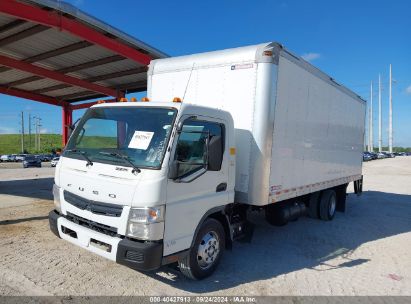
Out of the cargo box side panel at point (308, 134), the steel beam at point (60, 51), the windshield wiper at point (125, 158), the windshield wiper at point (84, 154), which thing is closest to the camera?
the windshield wiper at point (125, 158)

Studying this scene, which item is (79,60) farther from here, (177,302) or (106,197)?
(177,302)

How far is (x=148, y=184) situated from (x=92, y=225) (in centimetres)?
106

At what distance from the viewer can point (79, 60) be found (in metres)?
11.4

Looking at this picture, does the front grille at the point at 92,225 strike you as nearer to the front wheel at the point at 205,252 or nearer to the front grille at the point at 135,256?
the front grille at the point at 135,256

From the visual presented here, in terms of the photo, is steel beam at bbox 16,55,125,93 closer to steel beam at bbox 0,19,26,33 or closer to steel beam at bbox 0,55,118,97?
steel beam at bbox 0,55,118,97

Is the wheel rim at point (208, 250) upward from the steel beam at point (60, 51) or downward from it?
downward

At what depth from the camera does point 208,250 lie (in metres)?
4.71

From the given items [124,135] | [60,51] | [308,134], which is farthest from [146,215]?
A: [60,51]

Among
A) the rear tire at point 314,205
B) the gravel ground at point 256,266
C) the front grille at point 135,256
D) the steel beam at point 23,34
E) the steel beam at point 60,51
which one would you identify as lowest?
the gravel ground at point 256,266

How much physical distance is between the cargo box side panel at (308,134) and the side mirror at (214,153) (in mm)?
1393

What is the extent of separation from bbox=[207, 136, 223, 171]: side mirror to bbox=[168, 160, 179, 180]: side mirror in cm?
51

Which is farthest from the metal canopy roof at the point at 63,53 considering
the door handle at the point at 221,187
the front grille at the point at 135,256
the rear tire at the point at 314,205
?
the rear tire at the point at 314,205

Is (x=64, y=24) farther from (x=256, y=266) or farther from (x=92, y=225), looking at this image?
(x=256, y=266)

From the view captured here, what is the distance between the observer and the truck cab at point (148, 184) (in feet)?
12.5
